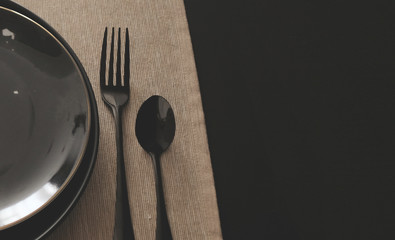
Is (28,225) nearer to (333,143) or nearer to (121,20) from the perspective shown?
(121,20)

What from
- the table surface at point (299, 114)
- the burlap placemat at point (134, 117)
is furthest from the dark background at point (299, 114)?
the burlap placemat at point (134, 117)

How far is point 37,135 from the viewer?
0.26m

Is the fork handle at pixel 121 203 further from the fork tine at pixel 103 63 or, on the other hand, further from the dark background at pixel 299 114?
the dark background at pixel 299 114

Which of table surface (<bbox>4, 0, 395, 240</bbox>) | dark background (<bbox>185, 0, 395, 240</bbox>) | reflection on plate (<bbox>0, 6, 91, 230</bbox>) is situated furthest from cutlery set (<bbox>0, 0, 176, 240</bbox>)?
dark background (<bbox>185, 0, 395, 240</bbox>)

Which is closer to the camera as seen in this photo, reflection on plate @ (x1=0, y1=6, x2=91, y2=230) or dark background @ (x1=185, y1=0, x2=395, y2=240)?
reflection on plate @ (x1=0, y1=6, x2=91, y2=230)

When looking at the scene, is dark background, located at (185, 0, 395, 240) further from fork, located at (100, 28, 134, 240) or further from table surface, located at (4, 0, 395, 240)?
fork, located at (100, 28, 134, 240)

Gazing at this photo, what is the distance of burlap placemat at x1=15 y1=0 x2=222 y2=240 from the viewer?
0.92ft

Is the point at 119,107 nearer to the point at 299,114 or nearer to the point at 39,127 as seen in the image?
the point at 39,127

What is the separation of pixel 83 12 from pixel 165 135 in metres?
0.17

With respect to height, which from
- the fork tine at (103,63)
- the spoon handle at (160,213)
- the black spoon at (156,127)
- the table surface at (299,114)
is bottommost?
the table surface at (299,114)

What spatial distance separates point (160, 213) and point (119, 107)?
0.10 metres

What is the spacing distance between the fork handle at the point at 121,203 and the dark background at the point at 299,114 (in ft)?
1.60

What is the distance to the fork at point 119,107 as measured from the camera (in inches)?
10.6

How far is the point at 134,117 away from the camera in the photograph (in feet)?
1.03
